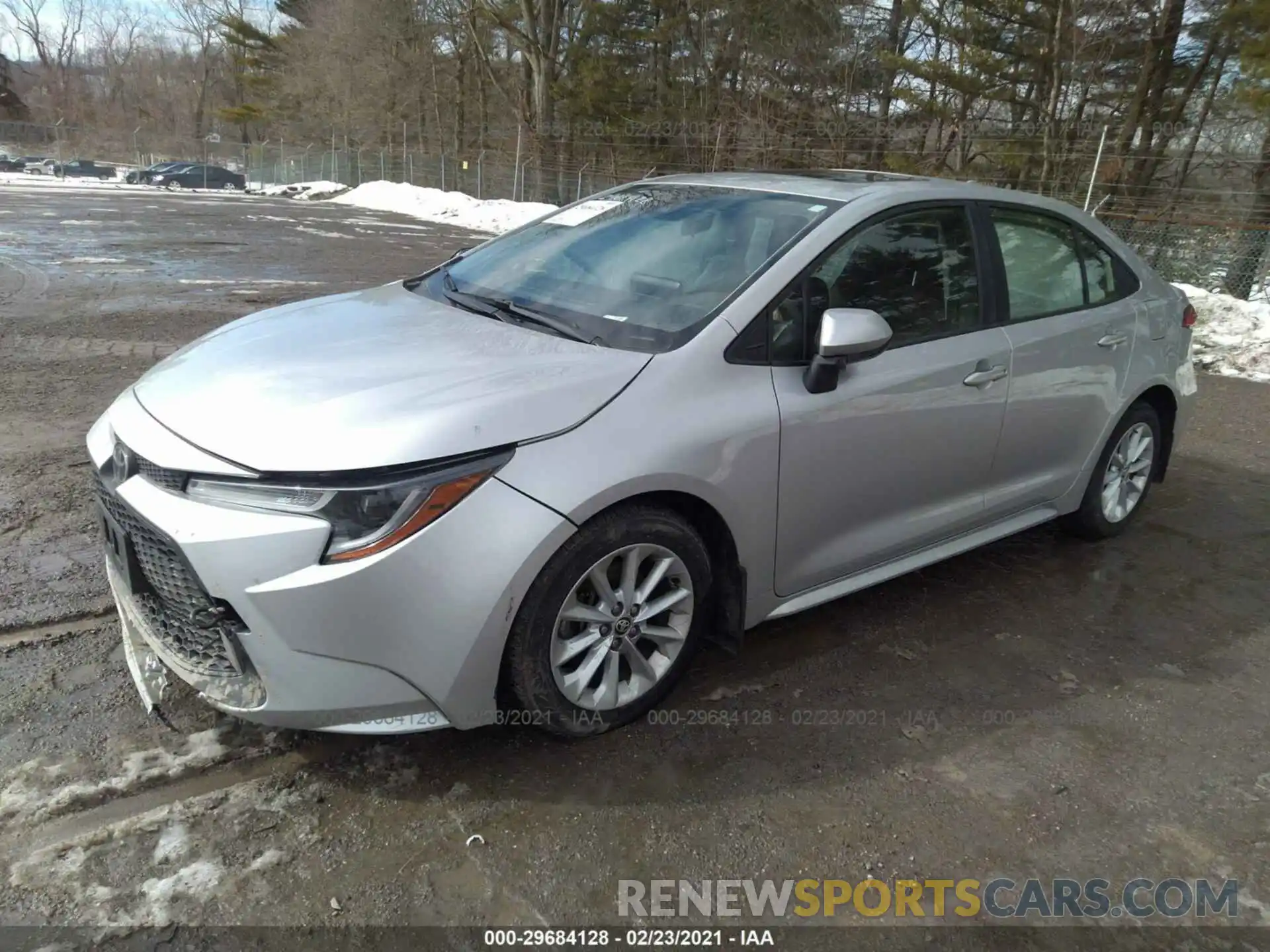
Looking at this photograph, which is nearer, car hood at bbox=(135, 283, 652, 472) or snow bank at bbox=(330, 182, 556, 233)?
car hood at bbox=(135, 283, 652, 472)

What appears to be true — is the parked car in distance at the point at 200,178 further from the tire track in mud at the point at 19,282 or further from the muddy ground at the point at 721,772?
the muddy ground at the point at 721,772

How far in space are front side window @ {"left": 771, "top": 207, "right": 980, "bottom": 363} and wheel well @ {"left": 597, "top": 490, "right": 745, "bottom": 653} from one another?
573 millimetres

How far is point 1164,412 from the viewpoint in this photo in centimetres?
468

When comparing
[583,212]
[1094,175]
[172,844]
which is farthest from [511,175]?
[172,844]

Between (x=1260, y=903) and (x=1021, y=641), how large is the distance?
52.3 inches

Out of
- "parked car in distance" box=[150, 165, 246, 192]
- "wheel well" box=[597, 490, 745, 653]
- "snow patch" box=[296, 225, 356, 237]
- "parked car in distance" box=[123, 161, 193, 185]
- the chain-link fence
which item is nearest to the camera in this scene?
"wheel well" box=[597, 490, 745, 653]

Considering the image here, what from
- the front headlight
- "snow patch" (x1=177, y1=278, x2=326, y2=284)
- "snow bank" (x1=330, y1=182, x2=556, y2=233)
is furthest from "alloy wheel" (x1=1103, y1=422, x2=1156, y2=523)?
"snow bank" (x1=330, y1=182, x2=556, y2=233)

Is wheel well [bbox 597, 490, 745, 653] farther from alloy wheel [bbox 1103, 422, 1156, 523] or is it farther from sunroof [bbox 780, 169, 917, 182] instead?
alloy wheel [bbox 1103, 422, 1156, 523]

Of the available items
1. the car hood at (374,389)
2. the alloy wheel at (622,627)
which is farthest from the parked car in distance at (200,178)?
the alloy wheel at (622,627)

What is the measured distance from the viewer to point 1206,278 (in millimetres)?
12281

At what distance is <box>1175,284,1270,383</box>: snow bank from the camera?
907 cm

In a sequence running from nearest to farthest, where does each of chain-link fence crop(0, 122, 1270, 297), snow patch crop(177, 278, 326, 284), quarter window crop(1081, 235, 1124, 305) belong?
quarter window crop(1081, 235, 1124, 305), snow patch crop(177, 278, 326, 284), chain-link fence crop(0, 122, 1270, 297)

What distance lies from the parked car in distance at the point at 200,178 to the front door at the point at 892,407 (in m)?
41.6

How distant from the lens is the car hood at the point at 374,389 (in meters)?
2.30
